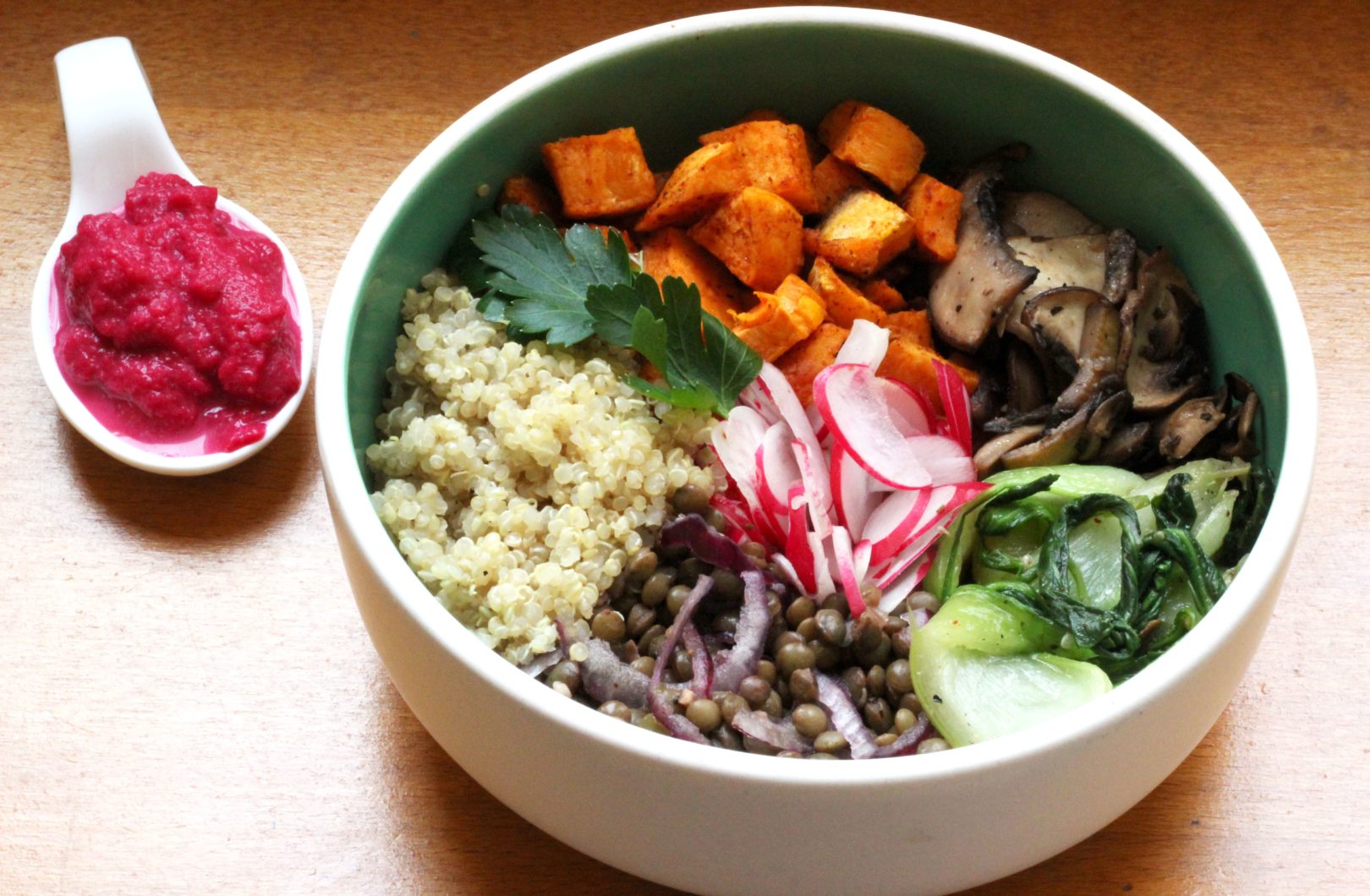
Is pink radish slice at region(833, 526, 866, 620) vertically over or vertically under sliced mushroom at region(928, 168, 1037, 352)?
under

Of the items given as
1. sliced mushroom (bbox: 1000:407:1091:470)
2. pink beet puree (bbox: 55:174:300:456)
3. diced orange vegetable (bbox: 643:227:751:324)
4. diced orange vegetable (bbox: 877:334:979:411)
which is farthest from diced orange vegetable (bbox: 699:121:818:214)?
pink beet puree (bbox: 55:174:300:456)

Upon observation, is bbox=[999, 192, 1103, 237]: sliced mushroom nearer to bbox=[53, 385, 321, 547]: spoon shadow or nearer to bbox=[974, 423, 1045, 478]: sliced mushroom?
bbox=[974, 423, 1045, 478]: sliced mushroom

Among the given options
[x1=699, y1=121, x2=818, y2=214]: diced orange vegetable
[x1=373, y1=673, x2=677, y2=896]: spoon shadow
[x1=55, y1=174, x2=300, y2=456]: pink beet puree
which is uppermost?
[x1=699, y1=121, x2=818, y2=214]: diced orange vegetable

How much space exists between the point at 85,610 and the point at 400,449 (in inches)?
21.8

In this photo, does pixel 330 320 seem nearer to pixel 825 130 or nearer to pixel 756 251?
pixel 756 251

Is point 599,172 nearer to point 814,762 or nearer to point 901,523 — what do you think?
point 901,523

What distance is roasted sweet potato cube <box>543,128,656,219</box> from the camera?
76.5 inches

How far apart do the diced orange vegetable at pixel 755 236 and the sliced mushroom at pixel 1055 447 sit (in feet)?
→ 1.29

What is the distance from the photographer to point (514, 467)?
1.79 meters

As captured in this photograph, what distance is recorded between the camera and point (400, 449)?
5.83 feet

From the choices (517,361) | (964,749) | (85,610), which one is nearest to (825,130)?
(517,361)

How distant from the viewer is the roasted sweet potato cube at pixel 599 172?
1.94 meters

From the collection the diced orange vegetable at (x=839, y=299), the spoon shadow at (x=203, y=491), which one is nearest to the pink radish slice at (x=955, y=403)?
the diced orange vegetable at (x=839, y=299)

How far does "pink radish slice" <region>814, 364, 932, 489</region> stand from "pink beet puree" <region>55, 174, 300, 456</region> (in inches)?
31.1
